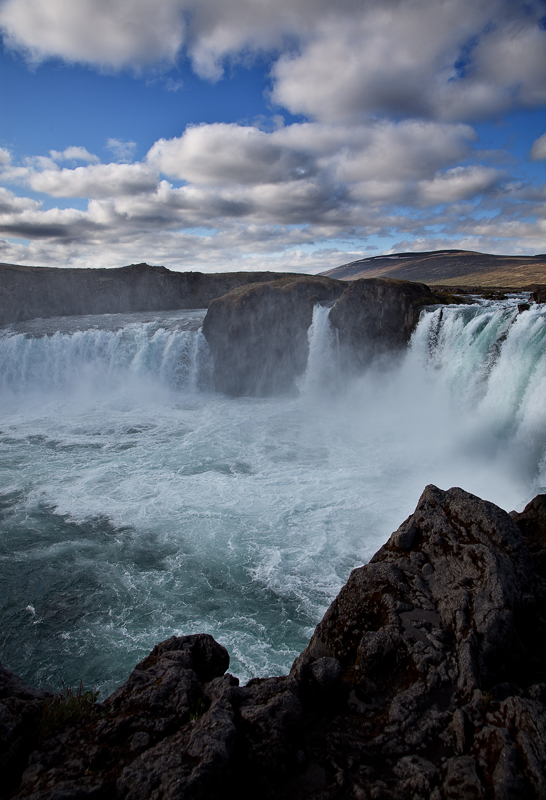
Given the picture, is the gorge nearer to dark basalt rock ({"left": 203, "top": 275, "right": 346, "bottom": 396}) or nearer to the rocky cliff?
dark basalt rock ({"left": 203, "top": 275, "right": 346, "bottom": 396})

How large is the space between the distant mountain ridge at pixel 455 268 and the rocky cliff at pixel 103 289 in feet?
100

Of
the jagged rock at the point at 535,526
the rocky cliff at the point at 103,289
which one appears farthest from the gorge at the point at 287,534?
the rocky cliff at the point at 103,289

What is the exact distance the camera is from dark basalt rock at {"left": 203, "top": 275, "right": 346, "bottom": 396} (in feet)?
118

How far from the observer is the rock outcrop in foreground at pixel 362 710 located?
156 inches

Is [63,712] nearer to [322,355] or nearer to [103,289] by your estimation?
[322,355]

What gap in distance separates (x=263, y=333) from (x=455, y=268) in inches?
3866

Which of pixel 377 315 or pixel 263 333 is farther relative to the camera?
pixel 263 333

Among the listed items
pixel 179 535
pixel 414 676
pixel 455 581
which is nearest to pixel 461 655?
pixel 414 676

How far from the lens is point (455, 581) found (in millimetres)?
6199

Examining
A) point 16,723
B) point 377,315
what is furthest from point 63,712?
point 377,315

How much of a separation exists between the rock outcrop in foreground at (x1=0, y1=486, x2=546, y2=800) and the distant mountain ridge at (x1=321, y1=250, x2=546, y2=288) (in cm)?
8387

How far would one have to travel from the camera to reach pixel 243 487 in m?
18.1

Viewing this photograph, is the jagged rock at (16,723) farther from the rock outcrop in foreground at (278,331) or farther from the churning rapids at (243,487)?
the rock outcrop in foreground at (278,331)

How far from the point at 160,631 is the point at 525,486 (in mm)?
14338
